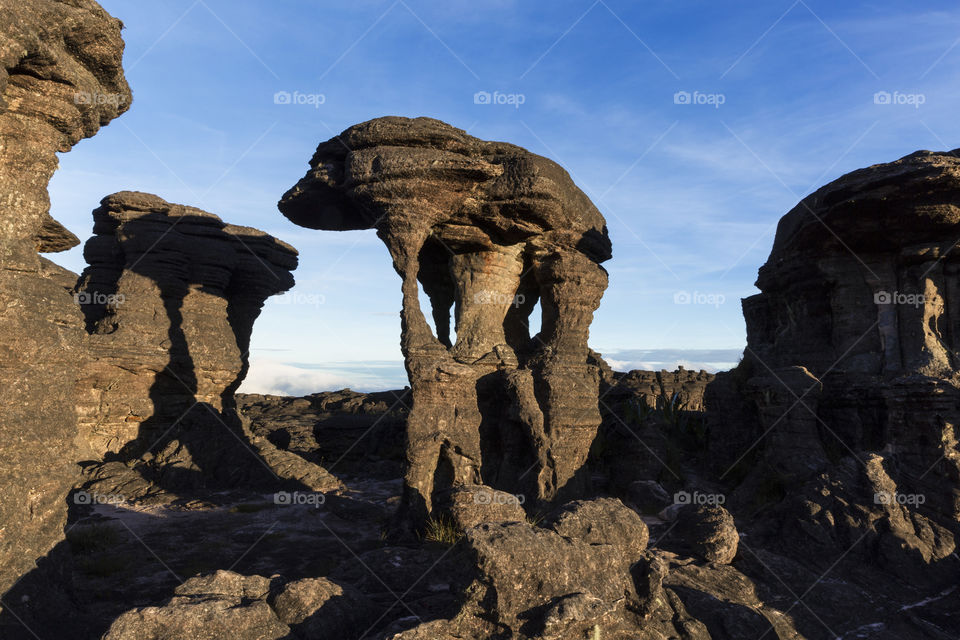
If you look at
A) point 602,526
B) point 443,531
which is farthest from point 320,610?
point 443,531

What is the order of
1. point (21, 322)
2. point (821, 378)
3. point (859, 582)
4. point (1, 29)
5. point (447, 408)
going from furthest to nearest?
point (821, 378), point (447, 408), point (859, 582), point (21, 322), point (1, 29)

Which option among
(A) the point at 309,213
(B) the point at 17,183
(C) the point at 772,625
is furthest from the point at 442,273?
(C) the point at 772,625

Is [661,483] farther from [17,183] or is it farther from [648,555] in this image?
[17,183]

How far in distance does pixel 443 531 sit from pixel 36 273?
5.66 m

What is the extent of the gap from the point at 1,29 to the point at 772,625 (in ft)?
29.3

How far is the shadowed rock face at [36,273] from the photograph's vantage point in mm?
5387

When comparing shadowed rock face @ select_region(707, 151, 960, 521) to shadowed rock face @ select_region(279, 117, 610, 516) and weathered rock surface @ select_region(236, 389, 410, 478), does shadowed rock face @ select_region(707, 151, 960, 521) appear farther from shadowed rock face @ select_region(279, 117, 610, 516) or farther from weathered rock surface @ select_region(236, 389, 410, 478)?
weathered rock surface @ select_region(236, 389, 410, 478)

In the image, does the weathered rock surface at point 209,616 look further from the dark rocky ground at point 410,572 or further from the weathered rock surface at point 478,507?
the weathered rock surface at point 478,507

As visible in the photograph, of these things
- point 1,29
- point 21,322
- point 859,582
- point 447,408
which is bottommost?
point 859,582

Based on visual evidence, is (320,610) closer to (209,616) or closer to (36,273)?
(209,616)

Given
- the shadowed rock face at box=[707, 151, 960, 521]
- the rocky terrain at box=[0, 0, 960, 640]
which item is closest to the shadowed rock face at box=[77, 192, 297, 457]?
the rocky terrain at box=[0, 0, 960, 640]

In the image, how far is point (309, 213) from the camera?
12.9 m

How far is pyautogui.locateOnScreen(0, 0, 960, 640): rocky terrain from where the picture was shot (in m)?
5.33

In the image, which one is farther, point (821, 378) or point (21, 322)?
point (821, 378)
